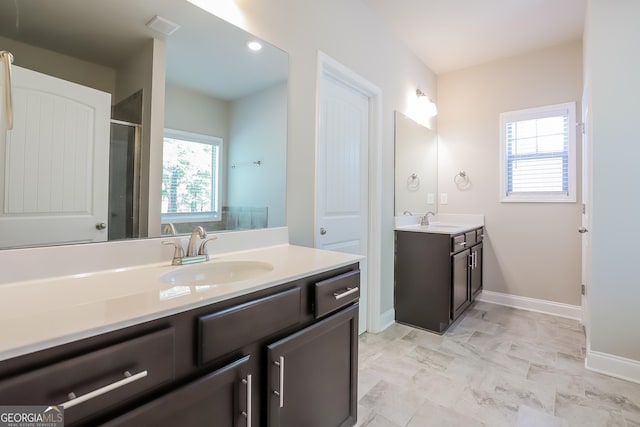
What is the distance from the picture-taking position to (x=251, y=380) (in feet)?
3.02

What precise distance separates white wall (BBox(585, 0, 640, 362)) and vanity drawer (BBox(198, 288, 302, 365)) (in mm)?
2135

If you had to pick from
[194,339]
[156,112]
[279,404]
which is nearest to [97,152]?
[156,112]

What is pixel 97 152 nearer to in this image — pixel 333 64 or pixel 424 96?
pixel 333 64

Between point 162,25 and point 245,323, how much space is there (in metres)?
1.26

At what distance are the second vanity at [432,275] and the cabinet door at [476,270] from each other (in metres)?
0.07

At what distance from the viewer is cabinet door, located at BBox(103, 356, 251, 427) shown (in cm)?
68

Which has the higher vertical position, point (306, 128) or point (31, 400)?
point (306, 128)

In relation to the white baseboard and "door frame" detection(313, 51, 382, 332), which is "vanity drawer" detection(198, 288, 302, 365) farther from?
the white baseboard

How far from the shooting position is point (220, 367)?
2.76 feet

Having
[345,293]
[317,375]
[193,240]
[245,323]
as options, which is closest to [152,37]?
[193,240]

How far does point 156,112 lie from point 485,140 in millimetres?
3387

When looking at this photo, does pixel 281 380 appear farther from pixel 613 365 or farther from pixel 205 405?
pixel 613 365

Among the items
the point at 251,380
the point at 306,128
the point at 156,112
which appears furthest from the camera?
the point at 306,128

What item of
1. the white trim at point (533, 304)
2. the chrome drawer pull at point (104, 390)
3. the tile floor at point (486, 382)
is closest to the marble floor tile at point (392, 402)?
the tile floor at point (486, 382)
